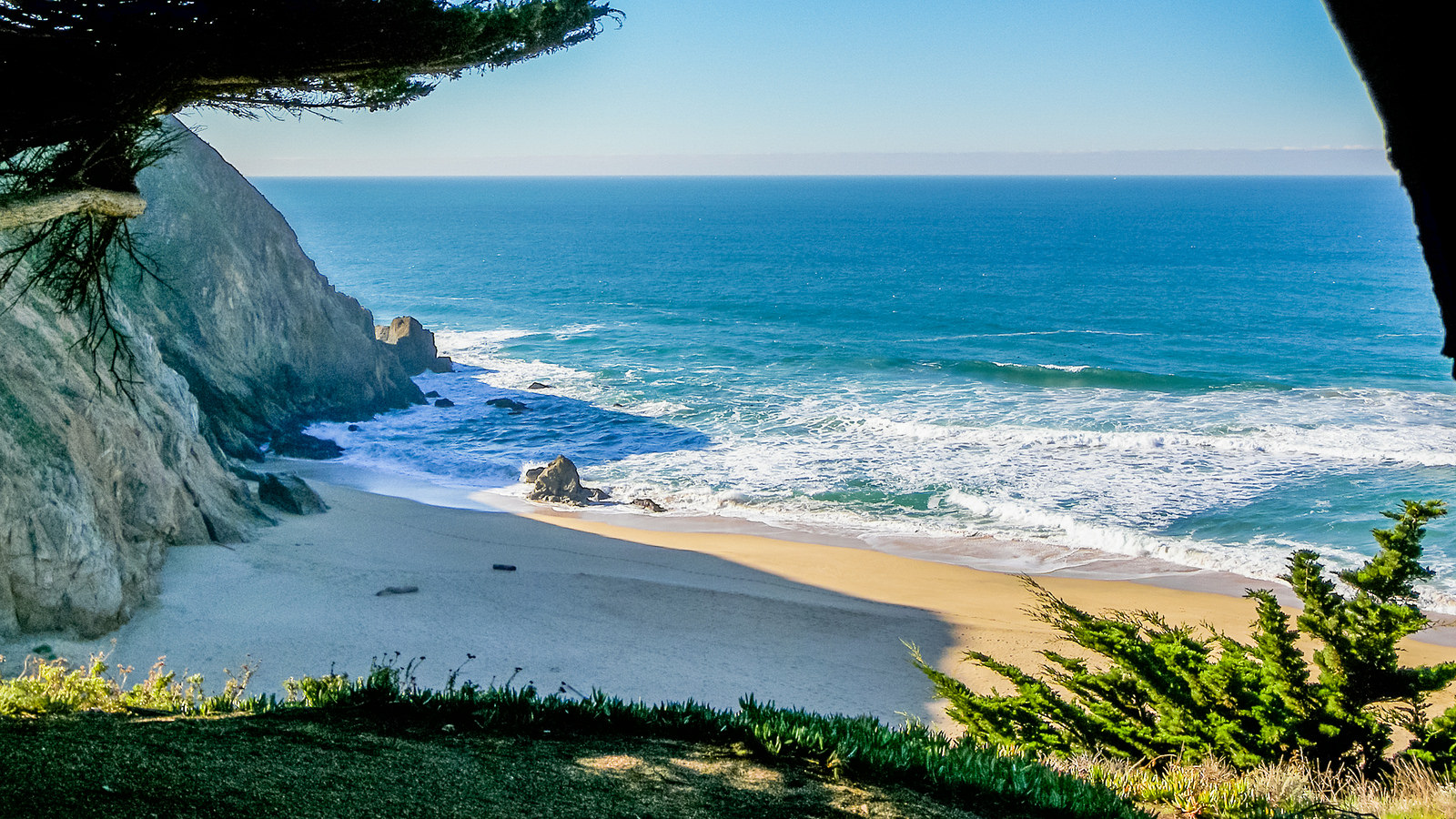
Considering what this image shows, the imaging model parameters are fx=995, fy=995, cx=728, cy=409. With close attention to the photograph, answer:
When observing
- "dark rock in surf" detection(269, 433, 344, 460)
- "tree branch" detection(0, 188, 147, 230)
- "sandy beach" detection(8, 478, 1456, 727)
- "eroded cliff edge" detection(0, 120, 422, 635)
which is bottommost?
"dark rock in surf" detection(269, 433, 344, 460)

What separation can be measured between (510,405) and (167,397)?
17.6 metres

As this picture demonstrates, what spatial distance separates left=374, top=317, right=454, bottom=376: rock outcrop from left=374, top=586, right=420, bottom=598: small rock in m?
24.3

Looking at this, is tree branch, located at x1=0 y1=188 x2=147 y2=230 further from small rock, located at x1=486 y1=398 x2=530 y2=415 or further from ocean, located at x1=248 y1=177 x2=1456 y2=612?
small rock, located at x1=486 y1=398 x2=530 y2=415

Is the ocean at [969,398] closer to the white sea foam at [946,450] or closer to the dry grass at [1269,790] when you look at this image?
the white sea foam at [946,450]

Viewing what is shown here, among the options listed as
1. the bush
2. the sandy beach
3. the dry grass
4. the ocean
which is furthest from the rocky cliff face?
the dry grass

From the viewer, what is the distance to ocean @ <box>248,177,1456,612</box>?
23.8 meters

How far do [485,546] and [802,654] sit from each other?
7.98 meters

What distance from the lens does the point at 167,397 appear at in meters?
18.3

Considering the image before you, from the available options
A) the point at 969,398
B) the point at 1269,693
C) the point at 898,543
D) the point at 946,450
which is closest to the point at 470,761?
the point at 1269,693

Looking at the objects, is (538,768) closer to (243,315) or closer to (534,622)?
(534,622)

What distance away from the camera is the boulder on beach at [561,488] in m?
25.4

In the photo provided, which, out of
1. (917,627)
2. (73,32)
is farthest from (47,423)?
(917,627)

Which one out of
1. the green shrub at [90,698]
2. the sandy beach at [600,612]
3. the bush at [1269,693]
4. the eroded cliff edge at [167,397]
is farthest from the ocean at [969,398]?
the green shrub at [90,698]

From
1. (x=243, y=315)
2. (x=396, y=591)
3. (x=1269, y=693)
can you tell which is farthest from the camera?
Answer: (x=243, y=315)
